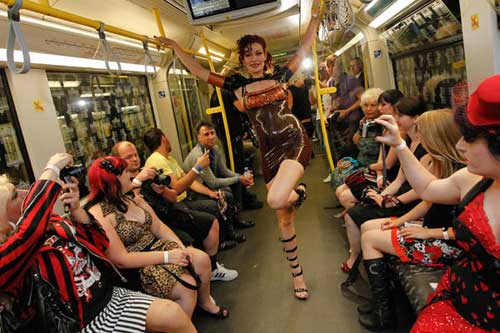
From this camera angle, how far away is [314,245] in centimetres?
371

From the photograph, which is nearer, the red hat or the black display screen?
the red hat

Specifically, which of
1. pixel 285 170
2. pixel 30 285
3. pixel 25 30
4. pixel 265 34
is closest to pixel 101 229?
pixel 30 285

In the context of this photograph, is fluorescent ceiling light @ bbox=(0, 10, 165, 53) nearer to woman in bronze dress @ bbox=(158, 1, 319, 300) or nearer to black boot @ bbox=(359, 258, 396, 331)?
woman in bronze dress @ bbox=(158, 1, 319, 300)

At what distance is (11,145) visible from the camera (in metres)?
3.22

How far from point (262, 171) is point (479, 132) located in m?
2.38

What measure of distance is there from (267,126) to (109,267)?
1.45m

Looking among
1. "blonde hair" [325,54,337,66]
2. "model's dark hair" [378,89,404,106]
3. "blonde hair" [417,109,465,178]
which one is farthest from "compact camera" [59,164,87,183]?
"blonde hair" [325,54,337,66]

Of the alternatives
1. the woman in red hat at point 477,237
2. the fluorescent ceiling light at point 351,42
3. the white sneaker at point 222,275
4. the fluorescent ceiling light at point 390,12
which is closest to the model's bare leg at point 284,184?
the white sneaker at point 222,275

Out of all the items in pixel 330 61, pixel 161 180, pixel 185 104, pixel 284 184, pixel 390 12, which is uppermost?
pixel 390 12

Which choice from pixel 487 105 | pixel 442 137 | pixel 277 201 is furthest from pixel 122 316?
pixel 442 137

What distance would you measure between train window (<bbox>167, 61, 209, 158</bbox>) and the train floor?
2.50 metres

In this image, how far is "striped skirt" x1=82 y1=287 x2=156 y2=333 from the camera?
1.77m

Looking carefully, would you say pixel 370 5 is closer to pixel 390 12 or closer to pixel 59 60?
pixel 390 12

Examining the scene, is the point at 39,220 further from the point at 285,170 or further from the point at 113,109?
the point at 113,109
